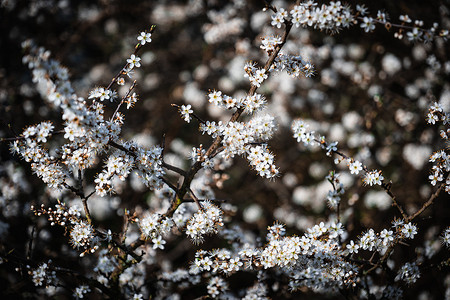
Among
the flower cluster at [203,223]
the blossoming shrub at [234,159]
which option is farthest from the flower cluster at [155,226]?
the flower cluster at [203,223]

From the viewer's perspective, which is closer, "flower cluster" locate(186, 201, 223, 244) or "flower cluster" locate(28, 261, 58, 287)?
"flower cluster" locate(186, 201, 223, 244)

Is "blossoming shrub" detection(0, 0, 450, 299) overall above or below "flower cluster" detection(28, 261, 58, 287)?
above

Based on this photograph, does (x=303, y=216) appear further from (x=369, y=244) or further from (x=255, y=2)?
(x=255, y=2)

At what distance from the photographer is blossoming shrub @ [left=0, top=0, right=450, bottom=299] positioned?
208 cm

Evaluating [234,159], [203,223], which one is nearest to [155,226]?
[203,223]

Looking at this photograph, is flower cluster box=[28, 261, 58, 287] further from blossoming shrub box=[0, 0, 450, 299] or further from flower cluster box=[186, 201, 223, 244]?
flower cluster box=[186, 201, 223, 244]

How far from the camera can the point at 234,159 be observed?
6387mm

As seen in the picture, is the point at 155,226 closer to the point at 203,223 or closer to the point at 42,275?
the point at 203,223

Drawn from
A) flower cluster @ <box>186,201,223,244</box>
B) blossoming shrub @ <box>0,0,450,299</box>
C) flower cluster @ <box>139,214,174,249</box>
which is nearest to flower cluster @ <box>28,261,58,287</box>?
blossoming shrub @ <box>0,0,450,299</box>

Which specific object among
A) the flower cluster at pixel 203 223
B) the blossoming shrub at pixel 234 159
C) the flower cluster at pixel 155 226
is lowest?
the flower cluster at pixel 203 223

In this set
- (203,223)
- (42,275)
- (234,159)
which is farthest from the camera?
(234,159)

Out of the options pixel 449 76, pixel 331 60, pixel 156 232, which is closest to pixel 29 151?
pixel 156 232

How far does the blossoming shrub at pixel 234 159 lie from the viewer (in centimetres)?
208

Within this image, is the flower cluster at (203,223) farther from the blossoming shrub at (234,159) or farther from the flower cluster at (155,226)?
the flower cluster at (155,226)
